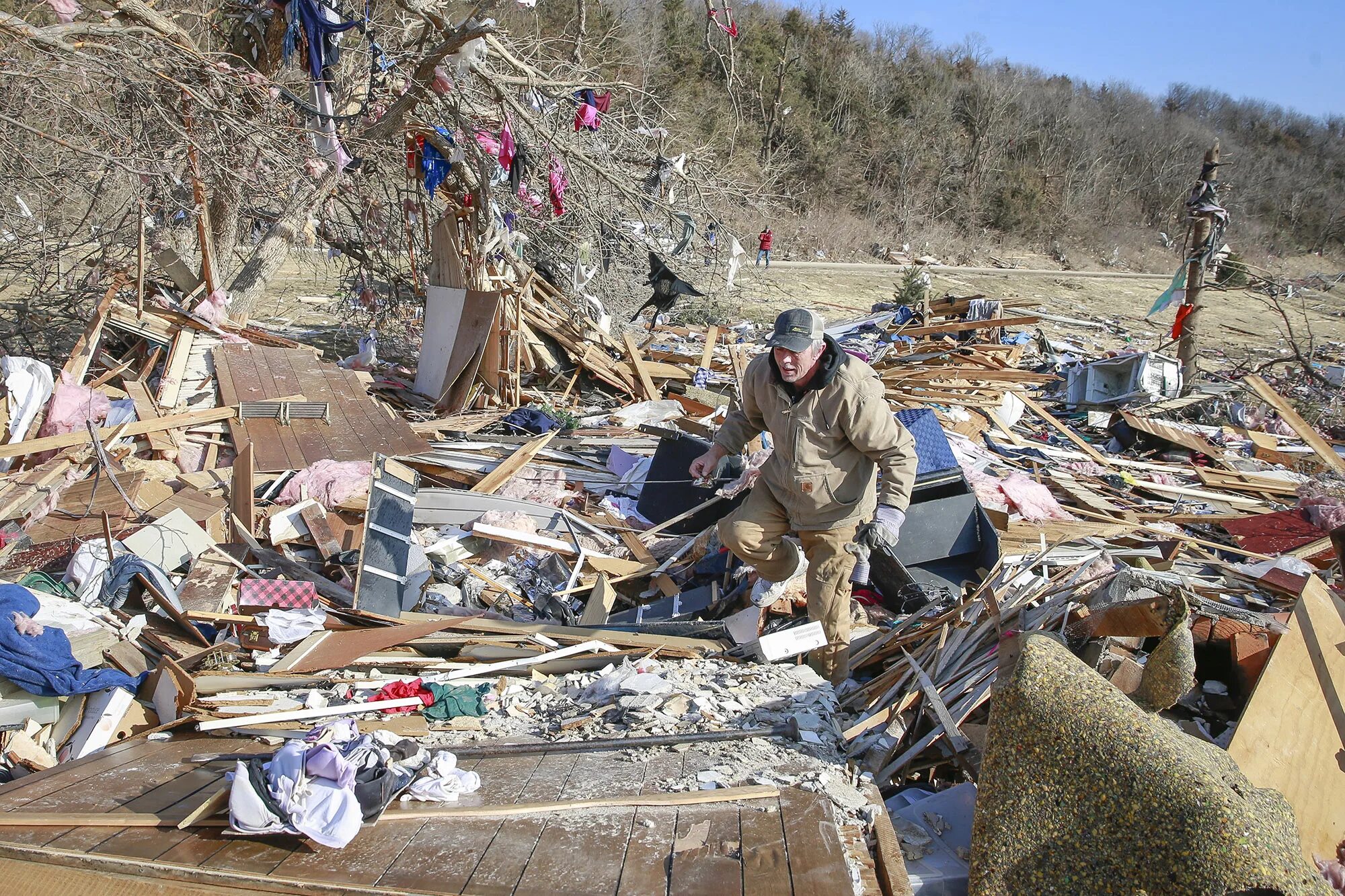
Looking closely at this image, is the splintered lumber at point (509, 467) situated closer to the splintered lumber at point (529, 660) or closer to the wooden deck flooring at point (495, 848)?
the splintered lumber at point (529, 660)

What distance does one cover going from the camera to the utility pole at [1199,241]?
10031mm

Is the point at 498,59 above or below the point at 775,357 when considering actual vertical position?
above

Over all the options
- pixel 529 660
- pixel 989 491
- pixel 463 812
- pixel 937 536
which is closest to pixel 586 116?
pixel 989 491

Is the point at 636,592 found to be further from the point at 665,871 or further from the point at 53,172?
the point at 53,172

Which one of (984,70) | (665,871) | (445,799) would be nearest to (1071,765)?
(665,871)

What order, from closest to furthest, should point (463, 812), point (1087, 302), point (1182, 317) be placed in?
point (463, 812)
point (1182, 317)
point (1087, 302)

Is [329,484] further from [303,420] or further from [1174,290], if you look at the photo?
[1174,290]

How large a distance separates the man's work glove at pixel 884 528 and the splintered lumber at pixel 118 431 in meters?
5.63

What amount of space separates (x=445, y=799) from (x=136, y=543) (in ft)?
10.9

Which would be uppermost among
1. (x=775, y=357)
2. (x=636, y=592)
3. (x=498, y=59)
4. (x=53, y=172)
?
(x=498, y=59)

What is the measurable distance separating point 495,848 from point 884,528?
2.10m

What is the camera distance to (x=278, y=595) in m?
4.74

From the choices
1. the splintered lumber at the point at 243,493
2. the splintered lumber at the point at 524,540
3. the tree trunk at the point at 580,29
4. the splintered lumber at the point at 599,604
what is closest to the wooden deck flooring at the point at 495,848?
the splintered lumber at the point at 599,604

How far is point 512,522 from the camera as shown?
6.25 metres
